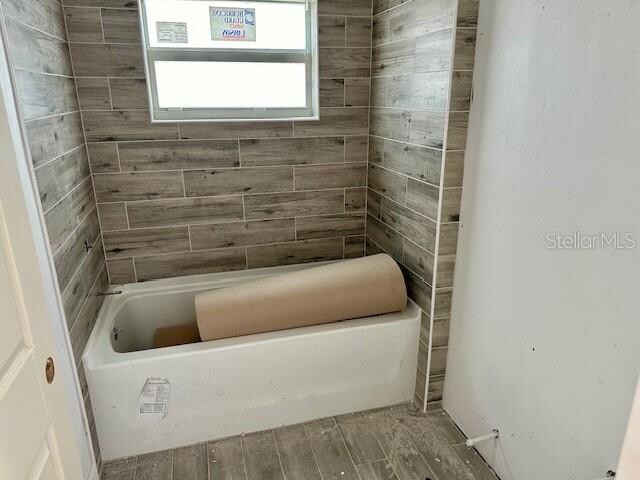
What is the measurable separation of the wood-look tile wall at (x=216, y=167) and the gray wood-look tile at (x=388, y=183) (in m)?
0.11

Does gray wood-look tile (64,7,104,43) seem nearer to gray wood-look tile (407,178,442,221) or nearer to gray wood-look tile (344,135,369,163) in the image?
gray wood-look tile (344,135,369,163)

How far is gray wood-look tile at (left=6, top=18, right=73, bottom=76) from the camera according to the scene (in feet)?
4.91

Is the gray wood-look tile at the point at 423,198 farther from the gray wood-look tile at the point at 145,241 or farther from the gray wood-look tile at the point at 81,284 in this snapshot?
the gray wood-look tile at the point at 81,284

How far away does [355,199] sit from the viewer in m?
2.79

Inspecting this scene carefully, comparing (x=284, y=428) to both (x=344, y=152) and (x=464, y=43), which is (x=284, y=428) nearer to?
(x=344, y=152)

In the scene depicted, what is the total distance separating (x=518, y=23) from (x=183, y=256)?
79.7 inches

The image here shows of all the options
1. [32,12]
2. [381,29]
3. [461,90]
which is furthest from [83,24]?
[461,90]

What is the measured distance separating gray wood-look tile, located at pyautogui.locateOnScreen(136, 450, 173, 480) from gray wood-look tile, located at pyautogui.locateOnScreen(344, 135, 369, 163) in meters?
1.82

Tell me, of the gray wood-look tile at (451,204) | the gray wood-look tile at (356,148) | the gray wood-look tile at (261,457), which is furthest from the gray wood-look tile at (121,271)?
the gray wood-look tile at (451,204)

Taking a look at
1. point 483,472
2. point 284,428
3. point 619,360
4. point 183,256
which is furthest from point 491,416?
point 183,256

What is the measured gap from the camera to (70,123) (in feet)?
6.83

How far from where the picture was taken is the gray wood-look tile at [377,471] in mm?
1908

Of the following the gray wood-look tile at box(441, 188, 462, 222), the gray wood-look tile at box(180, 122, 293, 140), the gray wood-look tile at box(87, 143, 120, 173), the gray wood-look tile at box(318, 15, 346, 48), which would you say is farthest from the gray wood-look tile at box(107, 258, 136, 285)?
the gray wood-look tile at box(441, 188, 462, 222)

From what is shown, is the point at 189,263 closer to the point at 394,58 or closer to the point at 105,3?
the point at 105,3
